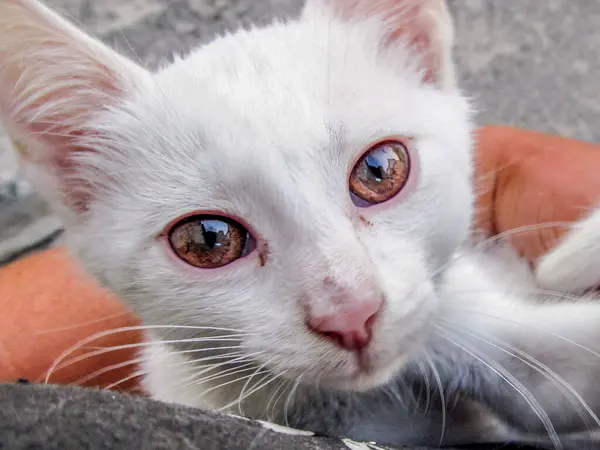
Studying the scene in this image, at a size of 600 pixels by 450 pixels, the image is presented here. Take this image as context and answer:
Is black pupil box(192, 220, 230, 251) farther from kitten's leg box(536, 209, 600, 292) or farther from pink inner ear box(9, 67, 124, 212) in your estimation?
kitten's leg box(536, 209, 600, 292)

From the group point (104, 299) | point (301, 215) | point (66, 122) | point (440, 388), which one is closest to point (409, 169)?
point (301, 215)

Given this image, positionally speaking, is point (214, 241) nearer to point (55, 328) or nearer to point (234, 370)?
point (234, 370)

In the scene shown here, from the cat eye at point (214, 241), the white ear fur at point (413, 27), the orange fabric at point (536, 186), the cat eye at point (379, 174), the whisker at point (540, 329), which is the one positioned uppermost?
the white ear fur at point (413, 27)

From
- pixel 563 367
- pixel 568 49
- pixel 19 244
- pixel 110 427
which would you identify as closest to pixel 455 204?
pixel 563 367

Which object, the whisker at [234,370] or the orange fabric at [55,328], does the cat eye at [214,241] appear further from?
the orange fabric at [55,328]

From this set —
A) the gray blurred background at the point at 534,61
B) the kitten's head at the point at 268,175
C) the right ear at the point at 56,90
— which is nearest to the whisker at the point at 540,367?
the kitten's head at the point at 268,175

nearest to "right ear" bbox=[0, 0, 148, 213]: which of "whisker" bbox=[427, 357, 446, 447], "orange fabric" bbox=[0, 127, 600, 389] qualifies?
"orange fabric" bbox=[0, 127, 600, 389]

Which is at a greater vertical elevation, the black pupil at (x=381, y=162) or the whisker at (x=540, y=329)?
the black pupil at (x=381, y=162)
